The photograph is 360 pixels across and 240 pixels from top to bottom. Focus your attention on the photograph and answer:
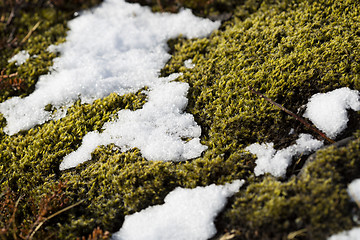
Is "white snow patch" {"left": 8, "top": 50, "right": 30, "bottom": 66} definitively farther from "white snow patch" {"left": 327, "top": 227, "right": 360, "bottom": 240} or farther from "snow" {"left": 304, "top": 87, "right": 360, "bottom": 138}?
"white snow patch" {"left": 327, "top": 227, "right": 360, "bottom": 240}

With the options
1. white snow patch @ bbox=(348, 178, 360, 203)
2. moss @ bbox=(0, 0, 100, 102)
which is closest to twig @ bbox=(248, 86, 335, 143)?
white snow patch @ bbox=(348, 178, 360, 203)

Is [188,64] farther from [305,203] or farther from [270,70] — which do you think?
[305,203]

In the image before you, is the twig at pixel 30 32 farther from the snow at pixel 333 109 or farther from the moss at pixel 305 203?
the snow at pixel 333 109

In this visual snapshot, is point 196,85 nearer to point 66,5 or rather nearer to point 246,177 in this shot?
point 246,177

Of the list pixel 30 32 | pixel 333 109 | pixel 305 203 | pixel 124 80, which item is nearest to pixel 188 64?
pixel 124 80

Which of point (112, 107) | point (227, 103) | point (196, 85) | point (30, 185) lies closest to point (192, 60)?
point (196, 85)

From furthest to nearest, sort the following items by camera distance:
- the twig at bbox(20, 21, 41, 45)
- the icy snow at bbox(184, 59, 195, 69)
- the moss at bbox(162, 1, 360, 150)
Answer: the twig at bbox(20, 21, 41, 45)
the icy snow at bbox(184, 59, 195, 69)
the moss at bbox(162, 1, 360, 150)
